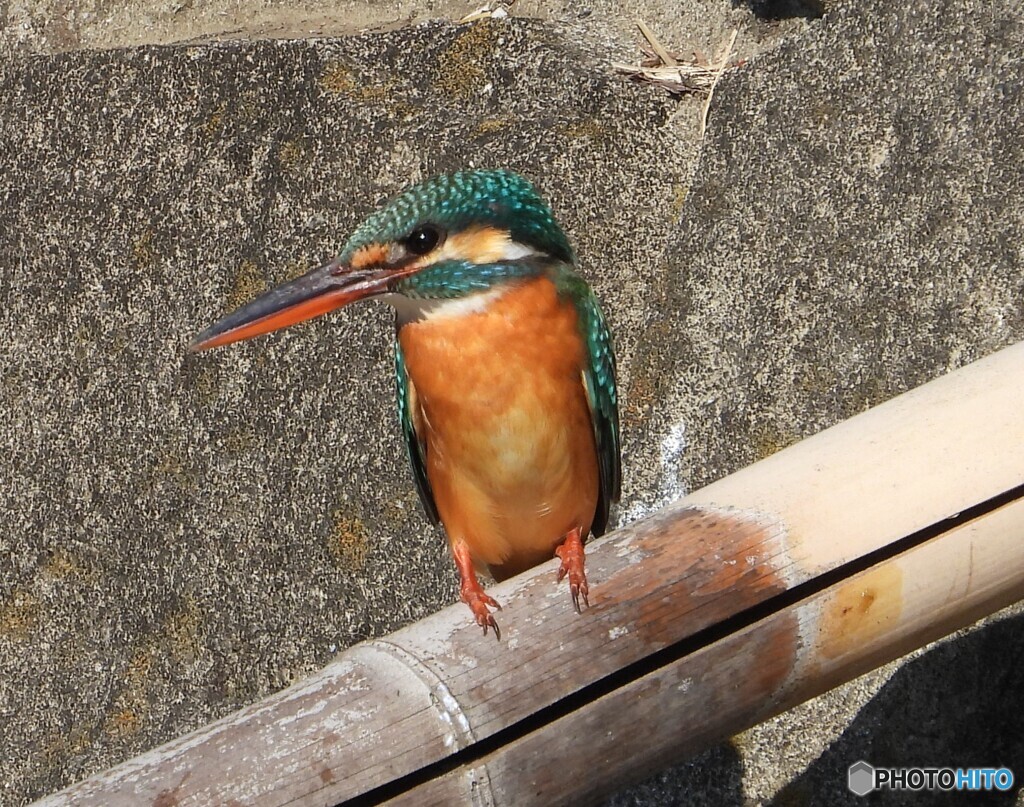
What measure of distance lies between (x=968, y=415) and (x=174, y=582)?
91.4 inches

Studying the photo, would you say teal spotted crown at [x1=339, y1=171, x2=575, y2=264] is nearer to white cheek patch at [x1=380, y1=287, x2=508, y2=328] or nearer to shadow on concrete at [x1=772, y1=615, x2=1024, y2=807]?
white cheek patch at [x1=380, y1=287, x2=508, y2=328]

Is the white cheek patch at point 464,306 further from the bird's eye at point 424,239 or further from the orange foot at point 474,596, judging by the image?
the orange foot at point 474,596

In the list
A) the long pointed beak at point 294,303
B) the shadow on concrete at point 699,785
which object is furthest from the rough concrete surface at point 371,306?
the long pointed beak at point 294,303

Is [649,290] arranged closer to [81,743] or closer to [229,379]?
[229,379]

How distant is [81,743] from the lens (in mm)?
3098

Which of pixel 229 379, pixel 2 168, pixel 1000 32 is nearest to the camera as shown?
pixel 1000 32

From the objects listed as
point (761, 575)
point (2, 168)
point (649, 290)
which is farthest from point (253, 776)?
point (2, 168)

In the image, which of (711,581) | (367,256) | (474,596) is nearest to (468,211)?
(367,256)

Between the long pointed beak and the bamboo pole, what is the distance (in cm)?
69

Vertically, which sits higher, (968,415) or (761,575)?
(968,415)

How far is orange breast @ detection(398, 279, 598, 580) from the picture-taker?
Result: 233cm

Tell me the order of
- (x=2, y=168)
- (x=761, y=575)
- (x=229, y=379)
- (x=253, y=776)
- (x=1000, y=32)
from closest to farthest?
1. (x=253, y=776)
2. (x=761, y=575)
3. (x=1000, y=32)
4. (x=229, y=379)
5. (x=2, y=168)

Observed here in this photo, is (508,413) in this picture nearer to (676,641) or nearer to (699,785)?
(676,641)

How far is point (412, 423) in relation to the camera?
2627 millimetres
